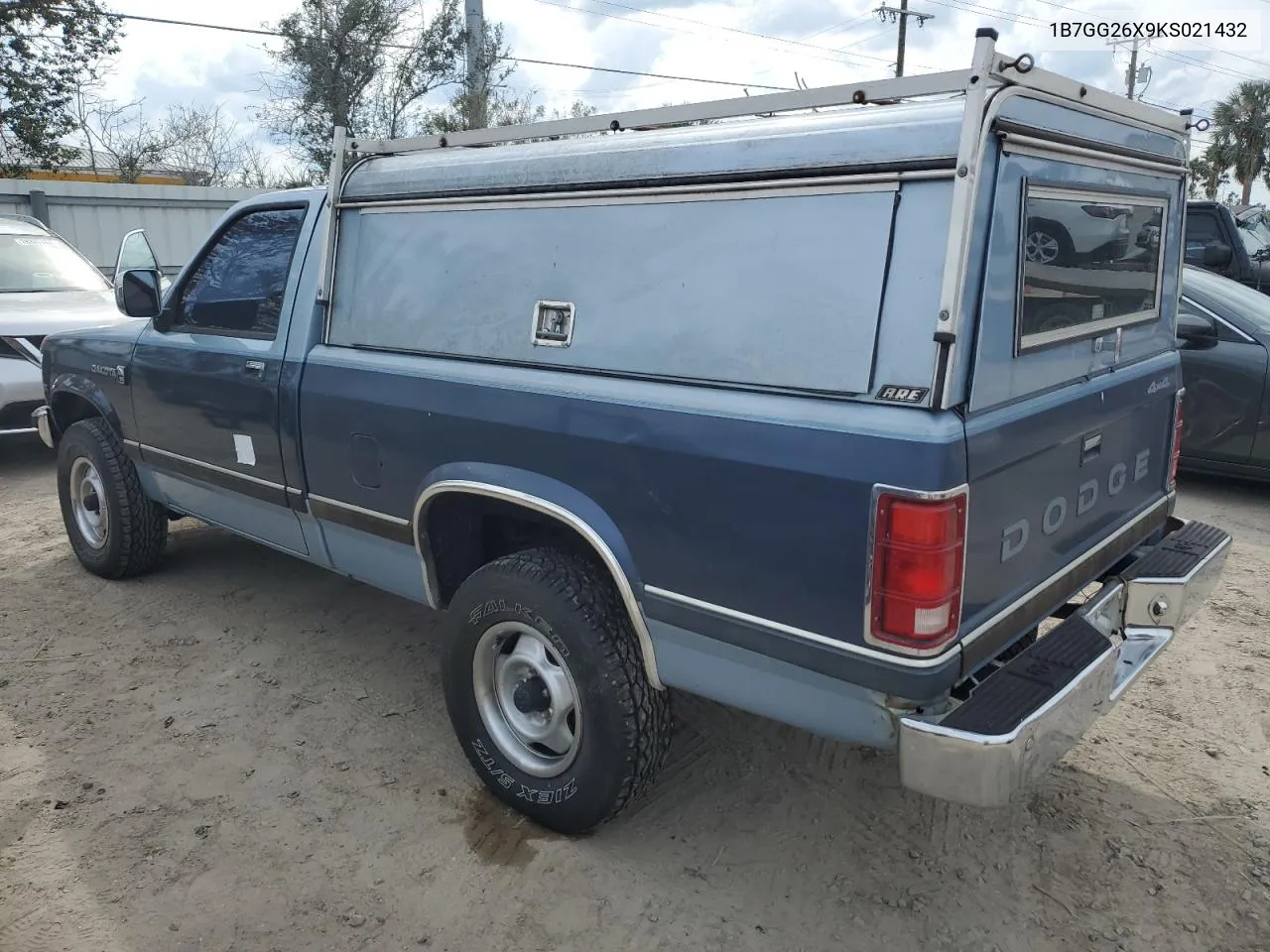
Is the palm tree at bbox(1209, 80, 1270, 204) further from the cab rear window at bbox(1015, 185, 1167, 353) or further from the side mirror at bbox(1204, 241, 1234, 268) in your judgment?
the cab rear window at bbox(1015, 185, 1167, 353)

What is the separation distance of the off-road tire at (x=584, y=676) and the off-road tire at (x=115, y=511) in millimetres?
2600

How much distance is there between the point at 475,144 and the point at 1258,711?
3492mm

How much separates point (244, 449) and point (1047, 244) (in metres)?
2.98

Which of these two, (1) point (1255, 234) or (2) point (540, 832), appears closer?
(2) point (540, 832)

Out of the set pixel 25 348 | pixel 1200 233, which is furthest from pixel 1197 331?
pixel 25 348

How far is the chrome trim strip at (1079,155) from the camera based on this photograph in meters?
2.21

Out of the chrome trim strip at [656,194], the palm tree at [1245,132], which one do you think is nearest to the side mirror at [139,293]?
the chrome trim strip at [656,194]

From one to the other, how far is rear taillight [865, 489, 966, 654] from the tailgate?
0.35ft

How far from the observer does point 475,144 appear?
314 centimetres

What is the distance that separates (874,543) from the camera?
2.12 metres

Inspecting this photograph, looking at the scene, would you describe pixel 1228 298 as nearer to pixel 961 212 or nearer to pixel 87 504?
pixel 961 212

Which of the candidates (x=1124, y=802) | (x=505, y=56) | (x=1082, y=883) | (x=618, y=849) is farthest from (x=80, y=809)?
(x=505, y=56)

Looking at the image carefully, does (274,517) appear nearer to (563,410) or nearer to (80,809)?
(80,809)

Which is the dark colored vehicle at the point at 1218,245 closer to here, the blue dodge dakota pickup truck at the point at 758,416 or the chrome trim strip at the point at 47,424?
the blue dodge dakota pickup truck at the point at 758,416
